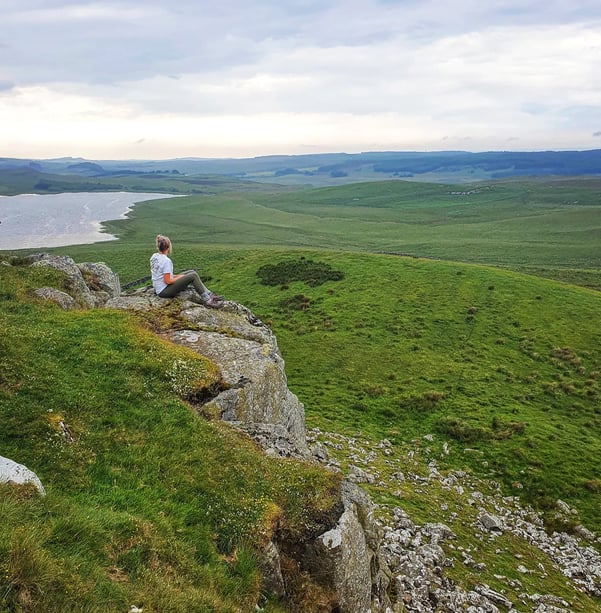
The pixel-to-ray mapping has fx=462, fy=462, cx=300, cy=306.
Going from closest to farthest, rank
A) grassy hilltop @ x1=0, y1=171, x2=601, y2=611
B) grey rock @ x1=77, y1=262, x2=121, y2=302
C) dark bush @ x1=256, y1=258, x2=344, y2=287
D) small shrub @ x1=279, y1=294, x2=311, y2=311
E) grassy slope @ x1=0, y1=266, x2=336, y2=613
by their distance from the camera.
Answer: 1. grassy slope @ x1=0, y1=266, x2=336, y2=613
2. grassy hilltop @ x1=0, y1=171, x2=601, y2=611
3. grey rock @ x1=77, y1=262, x2=121, y2=302
4. small shrub @ x1=279, y1=294, x2=311, y2=311
5. dark bush @ x1=256, y1=258, x2=344, y2=287

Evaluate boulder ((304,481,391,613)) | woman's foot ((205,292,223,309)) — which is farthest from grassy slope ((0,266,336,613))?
woman's foot ((205,292,223,309))

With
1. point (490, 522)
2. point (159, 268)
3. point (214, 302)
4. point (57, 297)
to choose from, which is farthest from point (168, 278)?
point (490, 522)

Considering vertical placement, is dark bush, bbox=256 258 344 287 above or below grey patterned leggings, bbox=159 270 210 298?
below

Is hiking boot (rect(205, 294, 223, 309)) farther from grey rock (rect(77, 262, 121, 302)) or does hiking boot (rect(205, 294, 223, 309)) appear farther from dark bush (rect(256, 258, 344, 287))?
dark bush (rect(256, 258, 344, 287))

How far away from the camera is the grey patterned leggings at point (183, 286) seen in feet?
77.8

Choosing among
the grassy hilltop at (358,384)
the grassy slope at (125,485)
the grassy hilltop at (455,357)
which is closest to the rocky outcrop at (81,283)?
the grassy hilltop at (358,384)

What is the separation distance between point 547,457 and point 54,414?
27.0 metres

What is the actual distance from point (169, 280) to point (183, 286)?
0.93m

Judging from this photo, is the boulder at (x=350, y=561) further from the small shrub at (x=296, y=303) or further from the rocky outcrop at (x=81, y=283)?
the small shrub at (x=296, y=303)

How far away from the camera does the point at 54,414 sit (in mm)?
12078

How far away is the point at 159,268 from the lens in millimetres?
23188

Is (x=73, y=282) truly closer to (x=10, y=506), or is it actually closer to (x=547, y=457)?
(x=10, y=506)

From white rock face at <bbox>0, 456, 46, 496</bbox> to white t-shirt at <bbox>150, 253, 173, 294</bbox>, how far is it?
14.1 metres

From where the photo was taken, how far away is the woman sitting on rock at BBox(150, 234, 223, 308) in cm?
2289
